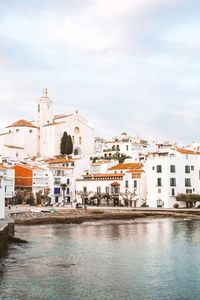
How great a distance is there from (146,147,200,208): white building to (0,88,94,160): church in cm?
3474

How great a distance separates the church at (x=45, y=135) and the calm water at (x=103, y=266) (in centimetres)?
6064

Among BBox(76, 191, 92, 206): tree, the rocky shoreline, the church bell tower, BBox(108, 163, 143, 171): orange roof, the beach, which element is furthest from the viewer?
the church bell tower

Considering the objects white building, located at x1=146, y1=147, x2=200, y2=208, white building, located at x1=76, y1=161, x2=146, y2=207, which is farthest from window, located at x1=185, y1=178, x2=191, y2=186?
white building, located at x1=76, y1=161, x2=146, y2=207

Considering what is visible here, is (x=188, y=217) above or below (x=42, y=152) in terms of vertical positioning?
below

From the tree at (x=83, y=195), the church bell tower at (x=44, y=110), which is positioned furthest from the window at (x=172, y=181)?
the church bell tower at (x=44, y=110)

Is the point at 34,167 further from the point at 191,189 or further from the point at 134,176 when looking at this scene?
the point at 191,189

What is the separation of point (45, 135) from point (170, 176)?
4350 cm

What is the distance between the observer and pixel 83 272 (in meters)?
22.0

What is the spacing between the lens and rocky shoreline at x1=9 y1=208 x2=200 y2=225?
153 feet

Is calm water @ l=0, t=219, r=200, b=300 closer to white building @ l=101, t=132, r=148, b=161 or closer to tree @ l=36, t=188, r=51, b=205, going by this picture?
tree @ l=36, t=188, r=51, b=205

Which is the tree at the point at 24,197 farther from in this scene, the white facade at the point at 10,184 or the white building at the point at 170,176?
the white building at the point at 170,176

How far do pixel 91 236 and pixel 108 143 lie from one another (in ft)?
236

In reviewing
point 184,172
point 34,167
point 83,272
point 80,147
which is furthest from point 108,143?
point 83,272

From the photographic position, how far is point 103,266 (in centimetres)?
2342
